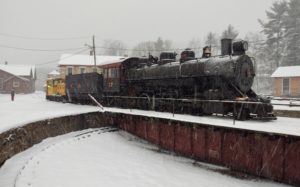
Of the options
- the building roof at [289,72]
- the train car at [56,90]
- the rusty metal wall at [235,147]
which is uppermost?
the building roof at [289,72]

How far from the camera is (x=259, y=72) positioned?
77.4m

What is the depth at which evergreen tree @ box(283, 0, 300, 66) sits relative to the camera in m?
54.5

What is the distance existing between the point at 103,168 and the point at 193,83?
617cm

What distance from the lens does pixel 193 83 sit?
1691cm

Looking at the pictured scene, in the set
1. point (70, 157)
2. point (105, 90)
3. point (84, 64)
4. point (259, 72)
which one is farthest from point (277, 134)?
point (259, 72)

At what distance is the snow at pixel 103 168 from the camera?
12211 millimetres

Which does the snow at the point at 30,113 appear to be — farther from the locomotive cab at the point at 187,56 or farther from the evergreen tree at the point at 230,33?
the evergreen tree at the point at 230,33

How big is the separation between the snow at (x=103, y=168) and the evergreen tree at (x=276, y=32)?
48.9m

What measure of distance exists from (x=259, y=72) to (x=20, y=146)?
70039 mm

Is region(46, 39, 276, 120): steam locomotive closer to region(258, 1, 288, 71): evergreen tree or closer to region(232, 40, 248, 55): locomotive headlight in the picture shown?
region(232, 40, 248, 55): locomotive headlight

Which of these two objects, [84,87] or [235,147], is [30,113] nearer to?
[84,87]

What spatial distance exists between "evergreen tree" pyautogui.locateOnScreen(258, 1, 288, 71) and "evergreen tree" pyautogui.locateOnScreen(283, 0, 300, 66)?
1.60m

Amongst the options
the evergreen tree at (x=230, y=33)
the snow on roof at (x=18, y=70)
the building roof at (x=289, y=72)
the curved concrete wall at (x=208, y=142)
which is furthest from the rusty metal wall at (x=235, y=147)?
the snow on roof at (x=18, y=70)

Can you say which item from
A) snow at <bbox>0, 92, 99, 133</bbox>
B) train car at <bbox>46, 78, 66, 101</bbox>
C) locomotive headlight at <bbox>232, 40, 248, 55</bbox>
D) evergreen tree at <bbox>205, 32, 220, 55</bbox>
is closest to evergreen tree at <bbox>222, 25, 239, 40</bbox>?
evergreen tree at <bbox>205, 32, 220, 55</bbox>
